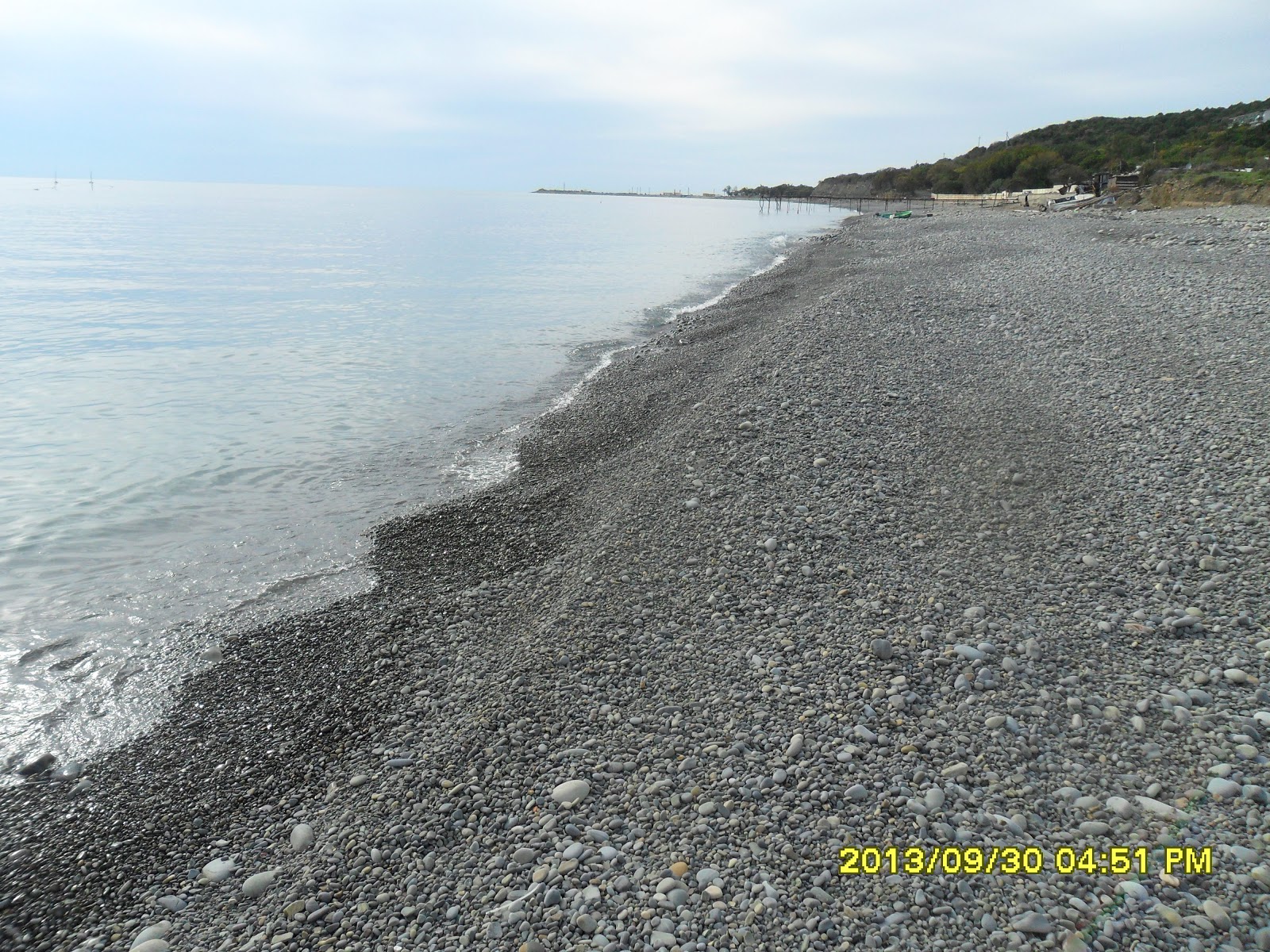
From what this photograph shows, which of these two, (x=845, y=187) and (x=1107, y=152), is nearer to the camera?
(x=1107, y=152)

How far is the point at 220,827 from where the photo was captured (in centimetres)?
444

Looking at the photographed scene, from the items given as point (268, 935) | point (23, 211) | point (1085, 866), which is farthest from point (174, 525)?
point (23, 211)

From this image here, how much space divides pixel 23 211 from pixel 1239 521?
426ft

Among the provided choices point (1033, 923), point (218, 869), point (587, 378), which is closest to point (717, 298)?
point (587, 378)

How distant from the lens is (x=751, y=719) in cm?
457

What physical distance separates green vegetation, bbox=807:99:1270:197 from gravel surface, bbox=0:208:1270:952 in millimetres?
48388

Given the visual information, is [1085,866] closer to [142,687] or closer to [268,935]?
[268,935]

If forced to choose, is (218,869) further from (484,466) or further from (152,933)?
(484,466)

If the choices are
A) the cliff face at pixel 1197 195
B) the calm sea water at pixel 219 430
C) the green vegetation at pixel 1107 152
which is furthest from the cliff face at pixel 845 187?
the calm sea water at pixel 219 430

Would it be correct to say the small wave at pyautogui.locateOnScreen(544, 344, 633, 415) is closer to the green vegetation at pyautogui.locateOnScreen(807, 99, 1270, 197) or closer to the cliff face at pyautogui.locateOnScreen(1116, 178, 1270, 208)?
the cliff face at pyautogui.locateOnScreen(1116, 178, 1270, 208)

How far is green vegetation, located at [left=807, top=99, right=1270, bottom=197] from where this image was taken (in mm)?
54375
